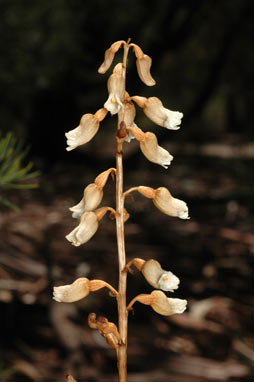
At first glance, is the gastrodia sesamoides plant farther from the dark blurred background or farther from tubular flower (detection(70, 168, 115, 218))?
the dark blurred background

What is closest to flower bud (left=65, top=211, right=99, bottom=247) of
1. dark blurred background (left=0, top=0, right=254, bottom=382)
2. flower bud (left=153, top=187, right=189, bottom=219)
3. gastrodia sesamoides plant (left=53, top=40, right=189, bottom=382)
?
gastrodia sesamoides plant (left=53, top=40, right=189, bottom=382)

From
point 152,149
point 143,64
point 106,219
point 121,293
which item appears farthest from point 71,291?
point 106,219

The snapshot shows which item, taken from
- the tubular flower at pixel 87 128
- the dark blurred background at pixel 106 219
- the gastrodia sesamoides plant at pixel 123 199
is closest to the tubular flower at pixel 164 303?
the gastrodia sesamoides plant at pixel 123 199

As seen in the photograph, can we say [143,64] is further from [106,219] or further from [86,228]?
[106,219]

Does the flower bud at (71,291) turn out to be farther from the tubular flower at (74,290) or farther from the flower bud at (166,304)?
the flower bud at (166,304)

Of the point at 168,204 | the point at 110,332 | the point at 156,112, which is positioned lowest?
the point at 110,332

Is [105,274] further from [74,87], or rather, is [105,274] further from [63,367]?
[74,87]

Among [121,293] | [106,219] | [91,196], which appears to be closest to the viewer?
[121,293]
